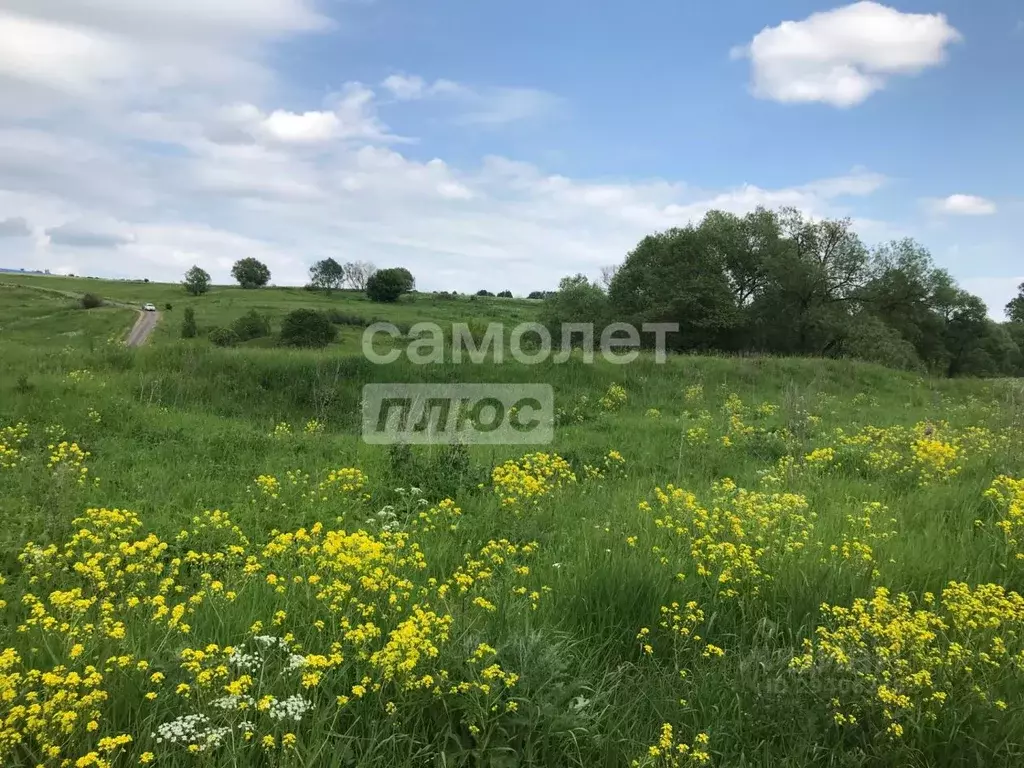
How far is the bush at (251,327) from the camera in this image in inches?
1442

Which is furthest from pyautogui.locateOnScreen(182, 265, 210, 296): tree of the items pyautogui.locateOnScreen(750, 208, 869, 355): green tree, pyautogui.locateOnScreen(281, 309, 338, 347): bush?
pyautogui.locateOnScreen(750, 208, 869, 355): green tree

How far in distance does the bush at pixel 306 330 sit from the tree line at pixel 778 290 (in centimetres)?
1690

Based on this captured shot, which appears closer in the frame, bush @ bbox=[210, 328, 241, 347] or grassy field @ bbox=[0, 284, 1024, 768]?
grassy field @ bbox=[0, 284, 1024, 768]

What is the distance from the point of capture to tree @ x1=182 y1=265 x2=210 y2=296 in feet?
242

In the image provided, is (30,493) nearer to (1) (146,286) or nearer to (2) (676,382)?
(2) (676,382)

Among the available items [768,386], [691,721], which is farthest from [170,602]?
[768,386]

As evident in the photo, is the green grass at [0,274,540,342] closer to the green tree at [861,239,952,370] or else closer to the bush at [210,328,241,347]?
the bush at [210,328,241,347]

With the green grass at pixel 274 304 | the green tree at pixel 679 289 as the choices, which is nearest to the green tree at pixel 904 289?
the green tree at pixel 679 289

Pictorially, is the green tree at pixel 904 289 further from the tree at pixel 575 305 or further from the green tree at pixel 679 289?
the tree at pixel 575 305

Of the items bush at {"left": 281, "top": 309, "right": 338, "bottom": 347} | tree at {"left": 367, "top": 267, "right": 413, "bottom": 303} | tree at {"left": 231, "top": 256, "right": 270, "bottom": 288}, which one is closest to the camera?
bush at {"left": 281, "top": 309, "right": 338, "bottom": 347}

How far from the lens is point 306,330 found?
3303 cm

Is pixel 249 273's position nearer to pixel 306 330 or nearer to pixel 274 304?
pixel 274 304

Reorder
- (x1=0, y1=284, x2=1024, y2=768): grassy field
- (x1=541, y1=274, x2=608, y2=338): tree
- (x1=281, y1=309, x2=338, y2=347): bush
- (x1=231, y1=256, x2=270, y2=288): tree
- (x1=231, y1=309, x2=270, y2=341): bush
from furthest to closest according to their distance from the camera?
(x1=231, y1=256, x2=270, y2=288): tree
(x1=541, y1=274, x2=608, y2=338): tree
(x1=231, y1=309, x2=270, y2=341): bush
(x1=281, y1=309, x2=338, y2=347): bush
(x1=0, y1=284, x2=1024, y2=768): grassy field

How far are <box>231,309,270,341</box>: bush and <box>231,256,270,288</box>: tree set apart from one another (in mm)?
48539
